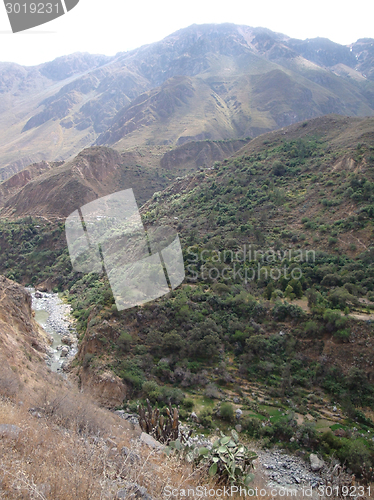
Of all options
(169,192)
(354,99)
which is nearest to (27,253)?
(169,192)

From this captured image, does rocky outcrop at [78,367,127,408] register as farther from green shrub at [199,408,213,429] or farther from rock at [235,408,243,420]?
rock at [235,408,243,420]

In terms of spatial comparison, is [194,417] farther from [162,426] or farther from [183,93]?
[183,93]

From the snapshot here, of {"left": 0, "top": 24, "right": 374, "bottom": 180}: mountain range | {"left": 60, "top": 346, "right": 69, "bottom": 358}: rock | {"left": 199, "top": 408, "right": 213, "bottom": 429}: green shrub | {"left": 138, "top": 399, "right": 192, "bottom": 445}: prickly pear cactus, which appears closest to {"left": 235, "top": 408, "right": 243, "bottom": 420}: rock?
{"left": 199, "top": 408, "right": 213, "bottom": 429}: green shrub

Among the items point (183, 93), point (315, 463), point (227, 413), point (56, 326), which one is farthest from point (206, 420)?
point (183, 93)

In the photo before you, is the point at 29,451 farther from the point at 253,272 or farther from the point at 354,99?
the point at 354,99

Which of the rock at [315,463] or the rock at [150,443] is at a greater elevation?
the rock at [150,443]

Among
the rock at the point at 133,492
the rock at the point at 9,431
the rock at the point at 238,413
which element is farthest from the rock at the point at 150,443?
the rock at the point at 238,413

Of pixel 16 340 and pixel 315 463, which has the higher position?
pixel 16 340

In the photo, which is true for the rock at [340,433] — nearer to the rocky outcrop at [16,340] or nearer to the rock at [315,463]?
the rock at [315,463]
